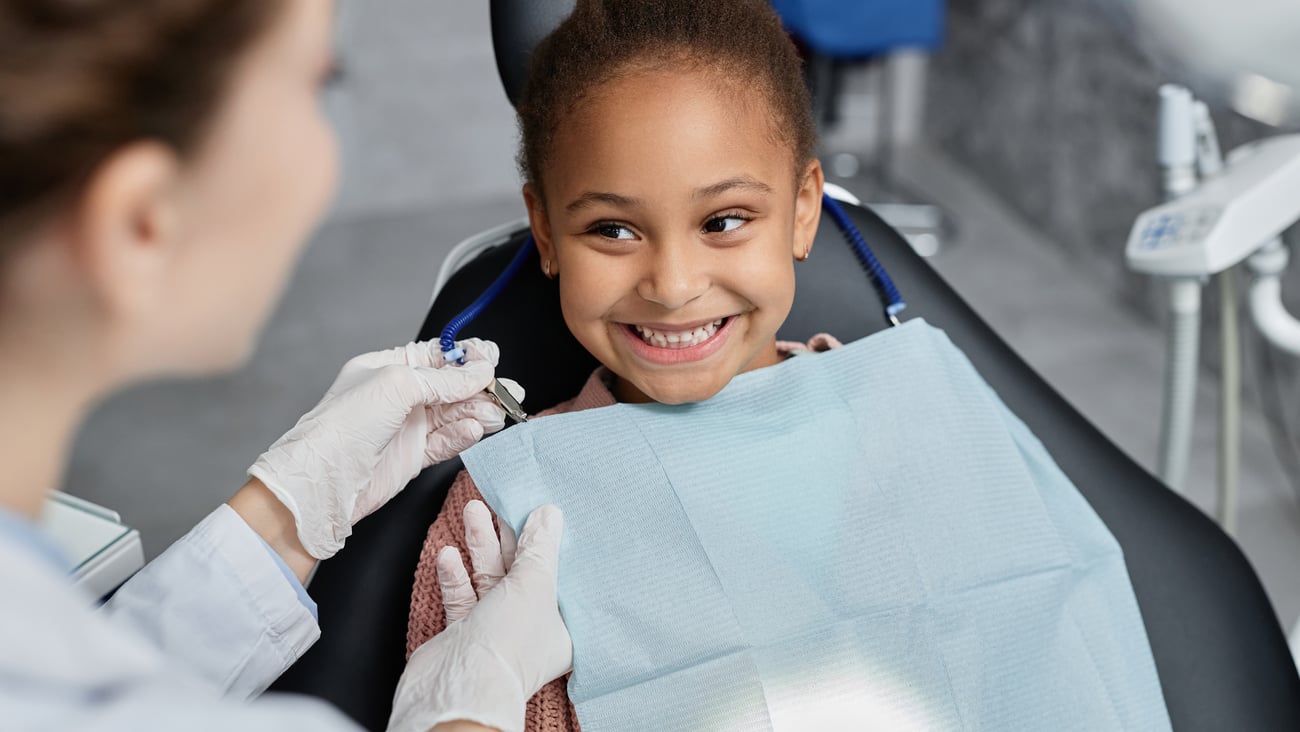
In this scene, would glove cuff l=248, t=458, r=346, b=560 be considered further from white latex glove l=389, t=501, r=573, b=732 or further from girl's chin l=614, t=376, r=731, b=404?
girl's chin l=614, t=376, r=731, b=404

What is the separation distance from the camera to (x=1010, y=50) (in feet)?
9.87

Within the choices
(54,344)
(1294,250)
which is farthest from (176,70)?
(1294,250)

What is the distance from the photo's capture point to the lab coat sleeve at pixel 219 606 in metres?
0.98

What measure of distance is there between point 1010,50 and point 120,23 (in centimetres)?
280

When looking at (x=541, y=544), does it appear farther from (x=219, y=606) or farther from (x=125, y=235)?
(x=125, y=235)

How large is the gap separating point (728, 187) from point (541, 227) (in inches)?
8.5

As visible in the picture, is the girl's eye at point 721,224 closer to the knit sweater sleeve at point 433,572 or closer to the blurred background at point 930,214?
the knit sweater sleeve at point 433,572

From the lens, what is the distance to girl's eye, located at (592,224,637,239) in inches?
40.9

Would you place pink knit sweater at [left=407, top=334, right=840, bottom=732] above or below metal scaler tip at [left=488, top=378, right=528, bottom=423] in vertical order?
below

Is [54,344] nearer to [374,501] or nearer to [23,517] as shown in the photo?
[23,517]

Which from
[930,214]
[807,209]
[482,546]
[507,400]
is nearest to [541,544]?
[482,546]

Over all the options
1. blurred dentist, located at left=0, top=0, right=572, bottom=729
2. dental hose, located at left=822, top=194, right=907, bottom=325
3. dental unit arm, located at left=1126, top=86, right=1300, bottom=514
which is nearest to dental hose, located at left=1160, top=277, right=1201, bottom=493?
dental unit arm, located at left=1126, top=86, right=1300, bottom=514

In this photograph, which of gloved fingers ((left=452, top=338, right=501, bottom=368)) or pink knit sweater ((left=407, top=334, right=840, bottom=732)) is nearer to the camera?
pink knit sweater ((left=407, top=334, right=840, bottom=732))

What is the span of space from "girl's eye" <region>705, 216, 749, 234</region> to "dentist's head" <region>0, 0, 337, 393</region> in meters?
0.44
